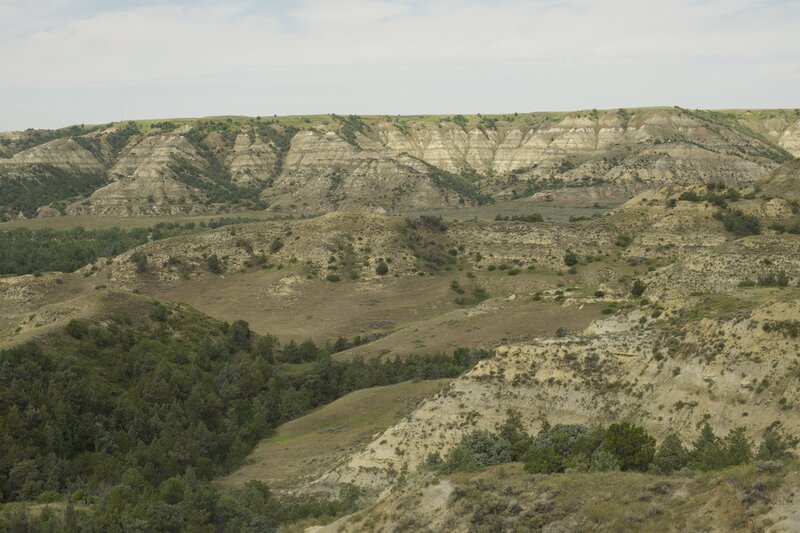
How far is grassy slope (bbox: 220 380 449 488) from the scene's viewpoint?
41.1 m

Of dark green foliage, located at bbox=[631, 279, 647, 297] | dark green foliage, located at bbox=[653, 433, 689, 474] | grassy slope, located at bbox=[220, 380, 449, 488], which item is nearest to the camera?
dark green foliage, located at bbox=[653, 433, 689, 474]

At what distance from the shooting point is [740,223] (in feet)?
303

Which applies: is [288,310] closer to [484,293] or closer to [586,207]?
[484,293]

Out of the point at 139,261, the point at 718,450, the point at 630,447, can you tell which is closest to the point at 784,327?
the point at 718,450

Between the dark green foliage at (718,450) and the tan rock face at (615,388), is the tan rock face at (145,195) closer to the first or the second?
the tan rock face at (615,388)

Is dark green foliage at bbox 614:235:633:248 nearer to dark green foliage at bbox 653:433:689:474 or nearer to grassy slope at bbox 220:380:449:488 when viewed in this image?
grassy slope at bbox 220:380:449:488

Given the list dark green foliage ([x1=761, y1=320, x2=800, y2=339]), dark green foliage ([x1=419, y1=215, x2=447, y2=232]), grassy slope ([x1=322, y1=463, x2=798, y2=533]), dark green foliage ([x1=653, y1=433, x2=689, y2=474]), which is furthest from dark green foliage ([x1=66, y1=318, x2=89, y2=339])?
dark green foliage ([x1=419, y1=215, x2=447, y2=232])

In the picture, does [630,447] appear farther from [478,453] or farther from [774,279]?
[774,279]

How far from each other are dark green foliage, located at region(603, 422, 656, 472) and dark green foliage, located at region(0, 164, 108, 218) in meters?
169

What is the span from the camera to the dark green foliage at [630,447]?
27.4 meters

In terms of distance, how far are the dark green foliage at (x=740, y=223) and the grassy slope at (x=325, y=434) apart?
192ft

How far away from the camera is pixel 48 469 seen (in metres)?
38.6

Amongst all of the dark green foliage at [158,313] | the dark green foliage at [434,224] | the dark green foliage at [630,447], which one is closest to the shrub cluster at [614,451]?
the dark green foliage at [630,447]

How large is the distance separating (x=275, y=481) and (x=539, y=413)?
14.7m
